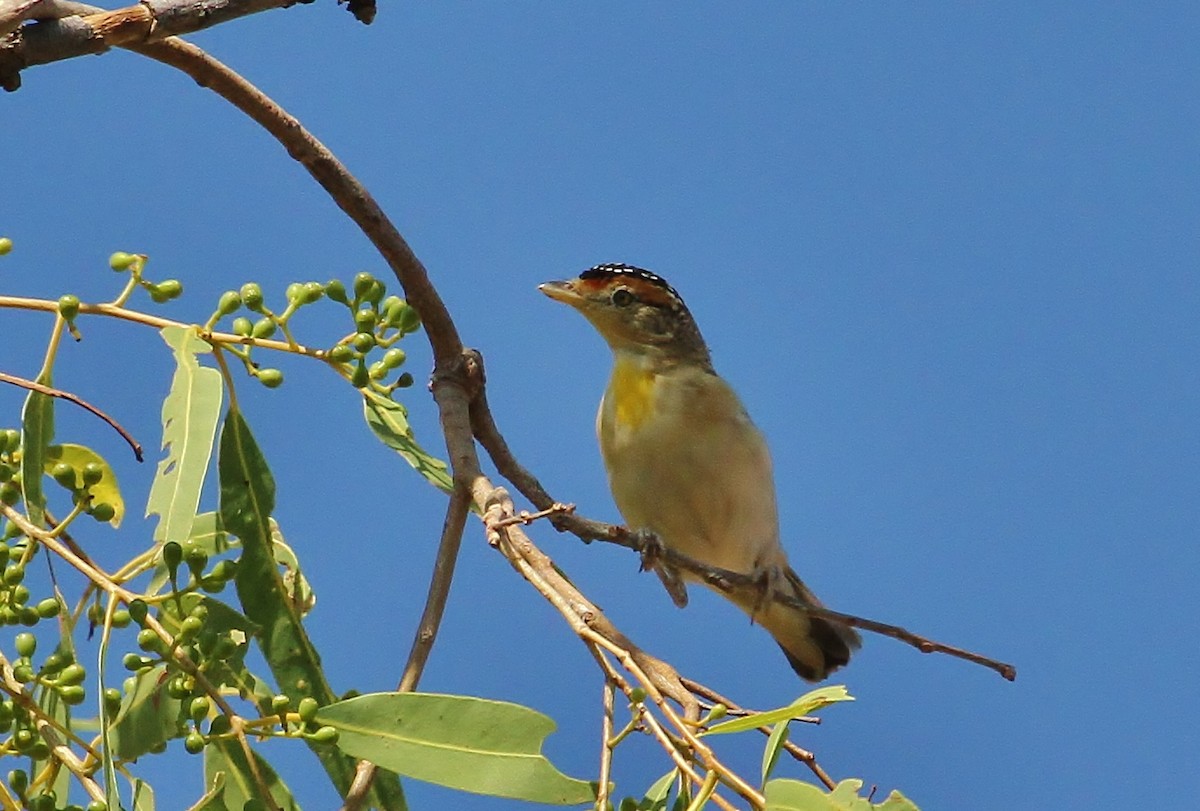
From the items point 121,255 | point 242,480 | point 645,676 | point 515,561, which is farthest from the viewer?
point 242,480

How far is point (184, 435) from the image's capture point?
274cm

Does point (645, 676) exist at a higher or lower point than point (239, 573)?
lower

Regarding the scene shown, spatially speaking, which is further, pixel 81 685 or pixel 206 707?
pixel 81 685

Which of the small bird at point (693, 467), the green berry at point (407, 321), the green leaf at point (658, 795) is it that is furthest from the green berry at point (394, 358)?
the small bird at point (693, 467)

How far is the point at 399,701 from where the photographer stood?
2420 mm

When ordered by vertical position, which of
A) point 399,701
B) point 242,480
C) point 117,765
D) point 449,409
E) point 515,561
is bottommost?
point 117,765

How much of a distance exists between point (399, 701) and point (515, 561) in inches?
13.5

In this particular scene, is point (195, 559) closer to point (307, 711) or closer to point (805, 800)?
point (307, 711)

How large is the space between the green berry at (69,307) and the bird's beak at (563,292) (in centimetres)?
323

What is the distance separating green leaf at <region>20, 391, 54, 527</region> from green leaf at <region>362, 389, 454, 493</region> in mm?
697

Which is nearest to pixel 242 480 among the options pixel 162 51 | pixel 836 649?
pixel 162 51

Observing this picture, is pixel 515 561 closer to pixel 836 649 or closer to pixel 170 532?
pixel 170 532

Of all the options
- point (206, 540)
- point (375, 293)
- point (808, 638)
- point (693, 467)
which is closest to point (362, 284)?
point (375, 293)

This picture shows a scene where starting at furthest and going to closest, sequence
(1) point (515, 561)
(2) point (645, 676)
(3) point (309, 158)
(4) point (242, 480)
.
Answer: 1. (3) point (309, 158)
2. (4) point (242, 480)
3. (1) point (515, 561)
4. (2) point (645, 676)
